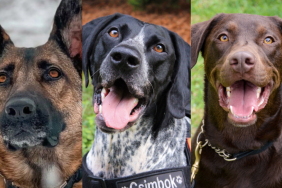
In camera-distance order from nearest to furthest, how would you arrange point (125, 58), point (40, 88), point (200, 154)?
point (125, 58)
point (40, 88)
point (200, 154)

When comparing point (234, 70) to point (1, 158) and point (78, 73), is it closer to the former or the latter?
point (78, 73)

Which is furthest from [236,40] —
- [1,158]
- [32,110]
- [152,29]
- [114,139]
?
[1,158]

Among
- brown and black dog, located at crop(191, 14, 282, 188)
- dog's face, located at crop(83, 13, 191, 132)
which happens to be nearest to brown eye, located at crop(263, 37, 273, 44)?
brown and black dog, located at crop(191, 14, 282, 188)

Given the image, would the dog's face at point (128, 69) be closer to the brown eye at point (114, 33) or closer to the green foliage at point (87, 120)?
the brown eye at point (114, 33)

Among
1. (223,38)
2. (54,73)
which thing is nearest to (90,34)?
(54,73)

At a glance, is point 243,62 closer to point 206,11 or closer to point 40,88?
point 40,88

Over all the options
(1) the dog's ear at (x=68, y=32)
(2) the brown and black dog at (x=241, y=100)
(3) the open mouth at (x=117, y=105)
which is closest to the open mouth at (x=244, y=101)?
A: (2) the brown and black dog at (x=241, y=100)
